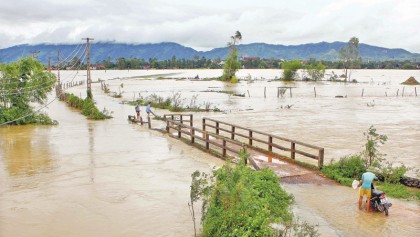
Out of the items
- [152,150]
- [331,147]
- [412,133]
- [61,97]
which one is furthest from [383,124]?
[61,97]

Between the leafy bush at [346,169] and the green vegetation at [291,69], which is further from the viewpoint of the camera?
the green vegetation at [291,69]

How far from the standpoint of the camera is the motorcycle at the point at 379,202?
1015 centimetres

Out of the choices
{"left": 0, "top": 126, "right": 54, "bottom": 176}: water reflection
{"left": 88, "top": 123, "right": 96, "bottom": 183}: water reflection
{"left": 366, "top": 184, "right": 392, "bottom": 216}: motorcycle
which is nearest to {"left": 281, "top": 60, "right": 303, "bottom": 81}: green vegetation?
{"left": 88, "top": 123, "right": 96, "bottom": 183}: water reflection

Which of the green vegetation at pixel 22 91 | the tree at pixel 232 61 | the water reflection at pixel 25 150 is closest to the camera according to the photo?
the water reflection at pixel 25 150

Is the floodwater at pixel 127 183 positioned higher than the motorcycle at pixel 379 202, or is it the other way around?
the motorcycle at pixel 379 202

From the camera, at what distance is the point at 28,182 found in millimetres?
14055

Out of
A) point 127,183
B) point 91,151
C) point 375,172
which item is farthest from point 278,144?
point 127,183

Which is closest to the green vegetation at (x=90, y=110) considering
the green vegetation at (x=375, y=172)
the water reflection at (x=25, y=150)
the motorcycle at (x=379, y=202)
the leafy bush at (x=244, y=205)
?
the water reflection at (x=25, y=150)

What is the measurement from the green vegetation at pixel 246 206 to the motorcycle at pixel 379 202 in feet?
8.25

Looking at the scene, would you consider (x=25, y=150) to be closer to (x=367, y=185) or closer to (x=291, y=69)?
(x=367, y=185)

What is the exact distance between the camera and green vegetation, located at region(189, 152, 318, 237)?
22.6 feet

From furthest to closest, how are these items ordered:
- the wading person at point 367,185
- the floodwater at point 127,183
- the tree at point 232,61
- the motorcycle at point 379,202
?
the tree at point 232,61 < the wading person at point 367,185 < the motorcycle at point 379,202 < the floodwater at point 127,183

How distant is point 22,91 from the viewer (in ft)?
96.6

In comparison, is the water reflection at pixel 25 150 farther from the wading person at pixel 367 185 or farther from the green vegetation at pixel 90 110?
the wading person at pixel 367 185
